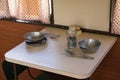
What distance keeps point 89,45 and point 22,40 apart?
2.80 ft

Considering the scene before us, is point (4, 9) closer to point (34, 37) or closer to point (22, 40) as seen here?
point (22, 40)

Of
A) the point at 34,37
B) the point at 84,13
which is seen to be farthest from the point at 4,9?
the point at 84,13

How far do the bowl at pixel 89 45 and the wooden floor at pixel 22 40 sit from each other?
26cm

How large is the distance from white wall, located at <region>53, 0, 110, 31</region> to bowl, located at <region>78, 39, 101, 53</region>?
8.9 inches

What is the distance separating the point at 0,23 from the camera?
2430mm

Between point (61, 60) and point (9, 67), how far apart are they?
1.61 feet

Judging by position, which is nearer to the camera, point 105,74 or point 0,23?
point 105,74

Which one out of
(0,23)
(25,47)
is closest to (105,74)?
(25,47)

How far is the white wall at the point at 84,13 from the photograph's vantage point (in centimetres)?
187

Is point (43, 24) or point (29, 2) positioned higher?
point (29, 2)

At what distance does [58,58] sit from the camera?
1.62 meters

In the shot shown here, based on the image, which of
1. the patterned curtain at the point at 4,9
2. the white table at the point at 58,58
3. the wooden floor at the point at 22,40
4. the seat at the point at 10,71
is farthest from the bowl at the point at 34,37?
the patterned curtain at the point at 4,9

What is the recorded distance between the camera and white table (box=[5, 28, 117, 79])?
1477 millimetres

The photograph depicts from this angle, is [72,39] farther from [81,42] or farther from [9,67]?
[9,67]
